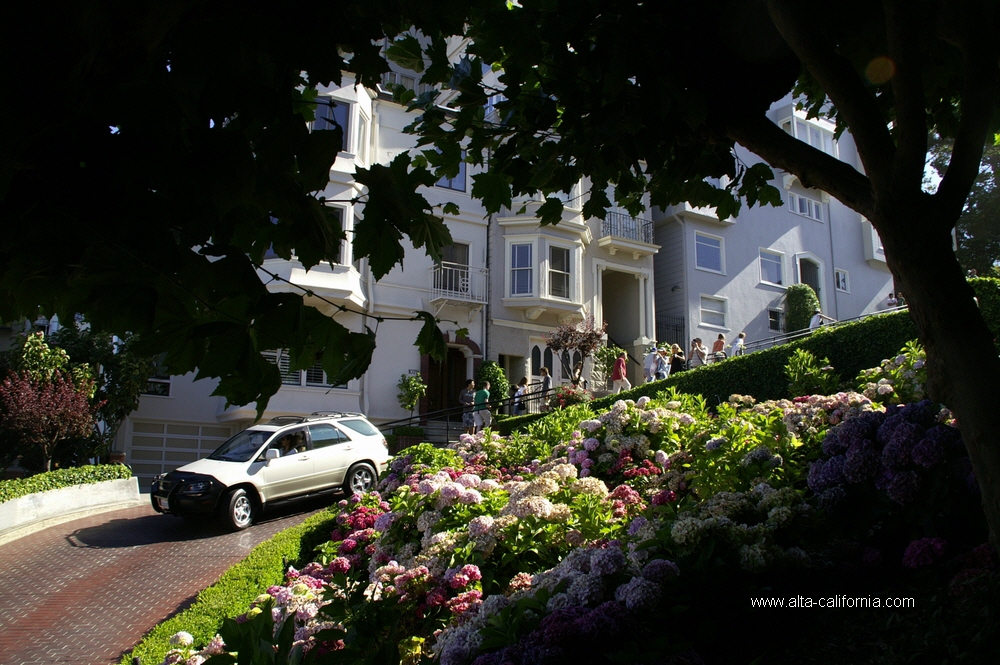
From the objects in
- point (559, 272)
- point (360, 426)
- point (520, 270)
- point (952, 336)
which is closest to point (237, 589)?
point (952, 336)

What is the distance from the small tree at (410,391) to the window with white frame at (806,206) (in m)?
19.3

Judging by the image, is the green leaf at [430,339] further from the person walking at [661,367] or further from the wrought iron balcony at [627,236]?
the wrought iron balcony at [627,236]

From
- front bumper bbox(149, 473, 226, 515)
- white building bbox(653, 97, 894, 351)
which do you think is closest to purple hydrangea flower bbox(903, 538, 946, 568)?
front bumper bbox(149, 473, 226, 515)

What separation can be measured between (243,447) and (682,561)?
34.8 ft

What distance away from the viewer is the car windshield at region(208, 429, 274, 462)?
1213cm

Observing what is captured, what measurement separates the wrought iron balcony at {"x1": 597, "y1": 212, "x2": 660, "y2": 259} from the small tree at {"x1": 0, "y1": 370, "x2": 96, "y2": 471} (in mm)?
17570

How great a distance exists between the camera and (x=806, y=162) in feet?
10.5

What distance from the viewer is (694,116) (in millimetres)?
3143

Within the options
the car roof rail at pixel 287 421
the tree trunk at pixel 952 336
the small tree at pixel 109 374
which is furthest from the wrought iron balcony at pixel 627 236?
the tree trunk at pixel 952 336

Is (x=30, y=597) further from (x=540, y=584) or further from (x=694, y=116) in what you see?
(x=694, y=116)

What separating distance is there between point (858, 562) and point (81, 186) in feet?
13.1

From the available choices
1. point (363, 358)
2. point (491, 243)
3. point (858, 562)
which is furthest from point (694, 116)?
point (491, 243)

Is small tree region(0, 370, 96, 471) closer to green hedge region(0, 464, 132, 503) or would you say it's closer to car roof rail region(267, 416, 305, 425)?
green hedge region(0, 464, 132, 503)

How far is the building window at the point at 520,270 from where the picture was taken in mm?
23812
